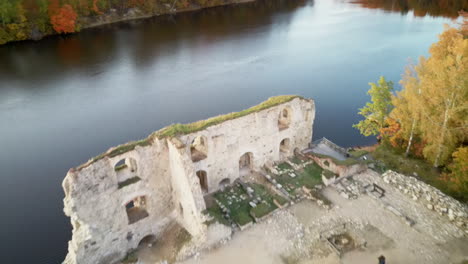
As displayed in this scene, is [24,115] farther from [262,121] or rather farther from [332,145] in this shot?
[332,145]

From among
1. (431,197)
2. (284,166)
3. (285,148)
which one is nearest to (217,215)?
(284,166)

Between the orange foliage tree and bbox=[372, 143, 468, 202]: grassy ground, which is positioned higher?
the orange foliage tree

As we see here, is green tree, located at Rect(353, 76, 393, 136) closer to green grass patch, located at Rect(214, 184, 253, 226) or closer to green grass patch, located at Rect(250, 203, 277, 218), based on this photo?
green grass patch, located at Rect(250, 203, 277, 218)

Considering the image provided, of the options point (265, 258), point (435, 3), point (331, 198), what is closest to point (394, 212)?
point (331, 198)

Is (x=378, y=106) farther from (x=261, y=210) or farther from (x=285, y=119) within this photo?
(x=261, y=210)

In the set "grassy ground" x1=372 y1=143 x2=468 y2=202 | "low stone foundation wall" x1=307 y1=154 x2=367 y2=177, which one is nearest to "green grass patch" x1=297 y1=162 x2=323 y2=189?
"low stone foundation wall" x1=307 y1=154 x2=367 y2=177

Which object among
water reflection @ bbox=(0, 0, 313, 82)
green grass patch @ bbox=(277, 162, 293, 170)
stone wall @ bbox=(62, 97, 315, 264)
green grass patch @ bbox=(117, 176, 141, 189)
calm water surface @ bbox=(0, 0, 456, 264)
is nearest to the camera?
stone wall @ bbox=(62, 97, 315, 264)

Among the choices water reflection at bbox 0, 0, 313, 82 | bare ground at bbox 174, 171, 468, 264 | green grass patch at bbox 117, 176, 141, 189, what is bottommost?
bare ground at bbox 174, 171, 468, 264

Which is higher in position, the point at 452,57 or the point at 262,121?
the point at 452,57
